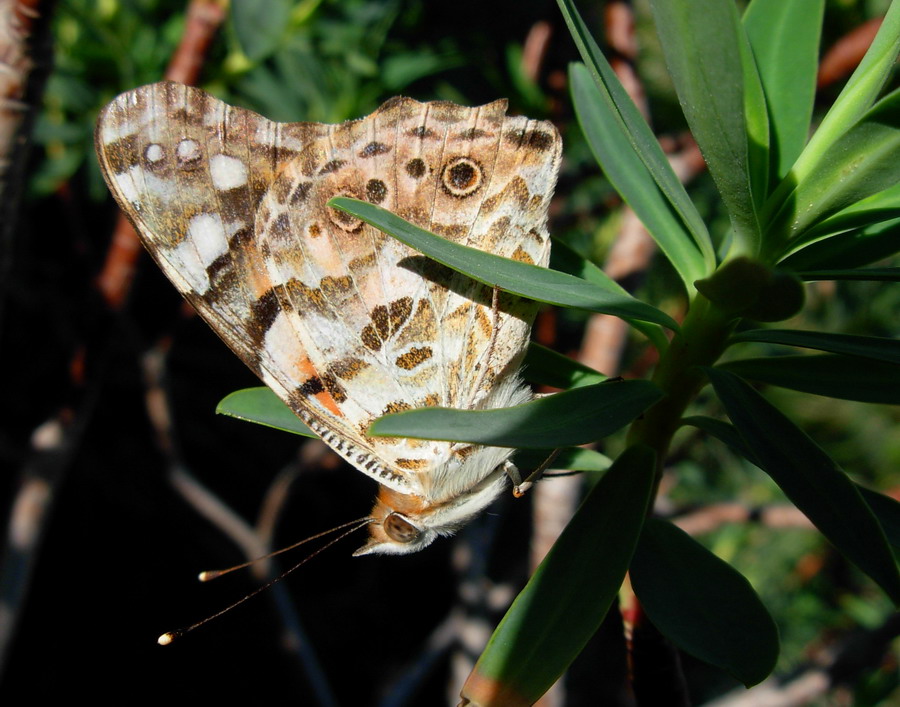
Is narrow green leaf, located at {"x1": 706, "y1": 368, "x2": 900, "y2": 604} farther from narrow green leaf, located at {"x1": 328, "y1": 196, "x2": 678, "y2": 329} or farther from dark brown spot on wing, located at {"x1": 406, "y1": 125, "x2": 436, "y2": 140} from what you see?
dark brown spot on wing, located at {"x1": 406, "y1": 125, "x2": 436, "y2": 140}

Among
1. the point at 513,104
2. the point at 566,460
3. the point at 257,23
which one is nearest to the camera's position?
the point at 566,460

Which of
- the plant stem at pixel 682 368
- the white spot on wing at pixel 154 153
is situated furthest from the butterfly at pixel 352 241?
the plant stem at pixel 682 368

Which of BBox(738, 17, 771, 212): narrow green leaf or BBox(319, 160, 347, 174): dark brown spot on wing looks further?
BBox(319, 160, 347, 174): dark brown spot on wing

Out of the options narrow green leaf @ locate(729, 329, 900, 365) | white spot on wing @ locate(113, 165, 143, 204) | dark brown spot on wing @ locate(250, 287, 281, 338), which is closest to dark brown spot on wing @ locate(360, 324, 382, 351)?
dark brown spot on wing @ locate(250, 287, 281, 338)

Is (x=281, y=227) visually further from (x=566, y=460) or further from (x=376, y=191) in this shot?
(x=566, y=460)

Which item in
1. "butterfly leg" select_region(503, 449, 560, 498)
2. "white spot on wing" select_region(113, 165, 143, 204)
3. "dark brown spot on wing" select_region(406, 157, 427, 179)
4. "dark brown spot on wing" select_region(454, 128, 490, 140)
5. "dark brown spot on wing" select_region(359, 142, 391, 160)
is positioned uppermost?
"dark brown spot on wing" select_region(454, 128, 490, 140)

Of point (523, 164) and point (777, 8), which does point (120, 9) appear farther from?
point (777, 8)

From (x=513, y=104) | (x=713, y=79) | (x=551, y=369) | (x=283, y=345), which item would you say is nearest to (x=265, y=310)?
(x=283, y=345)
